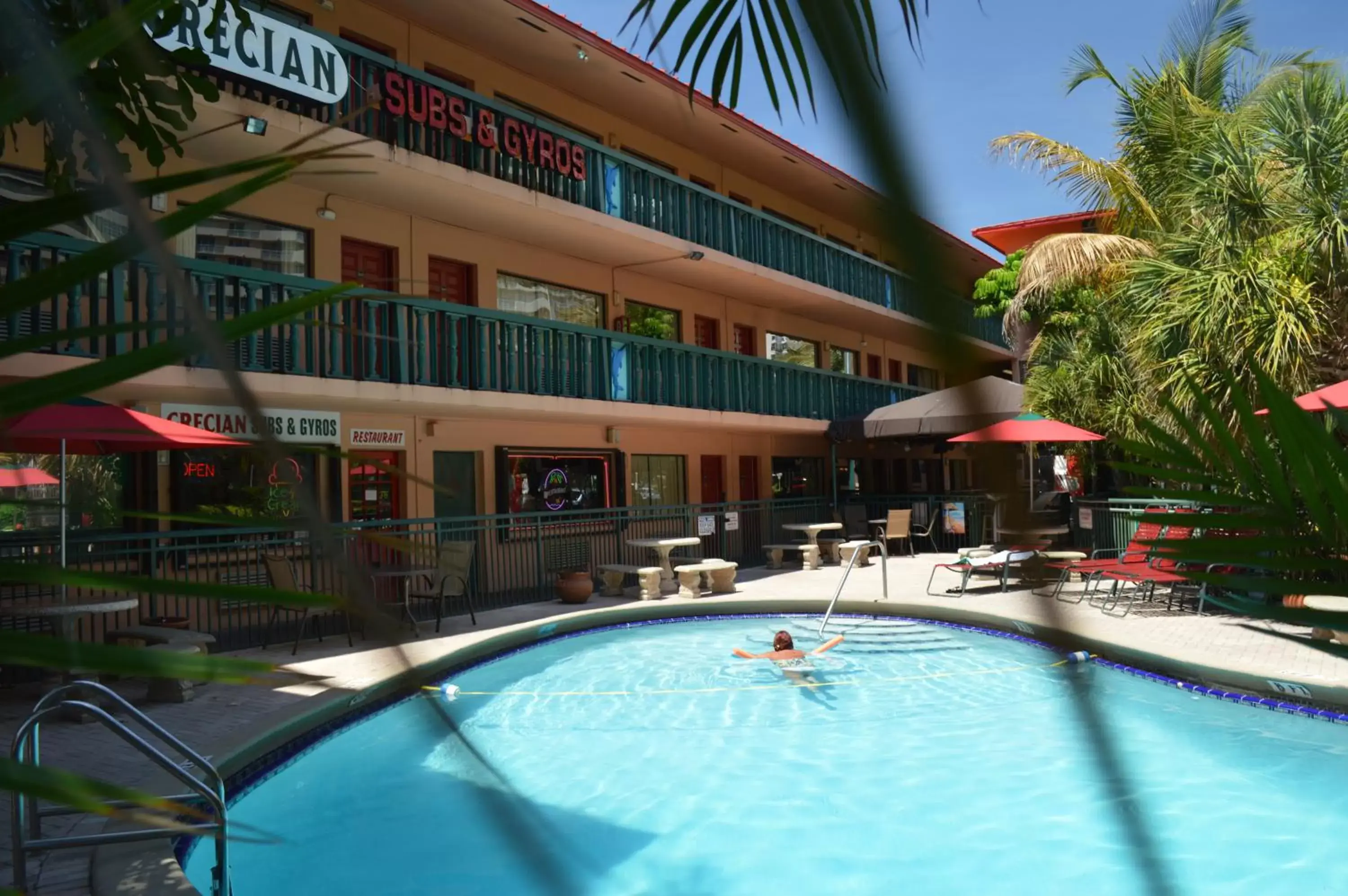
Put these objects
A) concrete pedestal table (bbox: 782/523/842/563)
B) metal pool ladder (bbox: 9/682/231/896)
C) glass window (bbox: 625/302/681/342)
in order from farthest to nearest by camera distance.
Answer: glass window (bbox: 625/302/681/342) → concrete pedestal table (bbox: 782/523/842/563) → metal pool ladder (bbox: 9/682/231/896)

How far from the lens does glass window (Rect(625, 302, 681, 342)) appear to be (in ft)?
61.0

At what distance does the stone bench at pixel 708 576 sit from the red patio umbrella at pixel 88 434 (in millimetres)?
7398

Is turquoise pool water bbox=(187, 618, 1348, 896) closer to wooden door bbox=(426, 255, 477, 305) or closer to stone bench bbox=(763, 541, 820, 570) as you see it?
wooden door bbox=(426, 255, 477, 305)

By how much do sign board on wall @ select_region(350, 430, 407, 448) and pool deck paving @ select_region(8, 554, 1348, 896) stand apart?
2863 mm

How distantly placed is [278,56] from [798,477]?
52.2 feet

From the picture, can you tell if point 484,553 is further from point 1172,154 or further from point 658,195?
point 1172,154

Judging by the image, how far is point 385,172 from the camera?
11.8 metres

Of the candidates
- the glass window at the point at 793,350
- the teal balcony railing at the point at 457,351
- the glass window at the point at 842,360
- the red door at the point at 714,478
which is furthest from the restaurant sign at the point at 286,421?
the glass window at the point at 842,360

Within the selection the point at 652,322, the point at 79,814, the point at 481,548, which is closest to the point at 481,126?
the point at 481,548

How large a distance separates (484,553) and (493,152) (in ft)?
19.4

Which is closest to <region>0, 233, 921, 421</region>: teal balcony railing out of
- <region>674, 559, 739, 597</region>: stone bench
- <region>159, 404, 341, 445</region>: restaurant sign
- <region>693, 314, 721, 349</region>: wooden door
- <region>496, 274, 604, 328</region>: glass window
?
<region>159, 404, 341, 445</region>: restaurant sign

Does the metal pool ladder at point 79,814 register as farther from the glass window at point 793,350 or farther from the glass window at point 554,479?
the glass window at point 793,350

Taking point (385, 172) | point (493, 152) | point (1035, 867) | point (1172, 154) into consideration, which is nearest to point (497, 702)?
point (1035, 867)

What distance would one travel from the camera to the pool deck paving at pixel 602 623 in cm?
129
